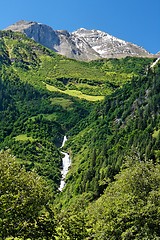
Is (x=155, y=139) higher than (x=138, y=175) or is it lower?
higher

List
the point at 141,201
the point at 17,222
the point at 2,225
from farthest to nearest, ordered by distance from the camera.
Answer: the point at 141,201
the point at 17,222
the point at 2,225

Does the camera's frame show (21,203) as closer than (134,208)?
Yes

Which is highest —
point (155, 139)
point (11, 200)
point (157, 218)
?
point (155, 139)

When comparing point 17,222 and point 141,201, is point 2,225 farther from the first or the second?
point 141,201

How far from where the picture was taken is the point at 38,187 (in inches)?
1705

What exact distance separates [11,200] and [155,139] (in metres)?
160

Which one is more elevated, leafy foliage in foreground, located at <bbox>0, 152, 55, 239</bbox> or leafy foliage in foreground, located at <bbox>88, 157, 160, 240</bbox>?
leafy foliage in foreground, located at <bbox>88, 157, 160, 240</bbox>

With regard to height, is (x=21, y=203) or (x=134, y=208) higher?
(x=134, y=208)

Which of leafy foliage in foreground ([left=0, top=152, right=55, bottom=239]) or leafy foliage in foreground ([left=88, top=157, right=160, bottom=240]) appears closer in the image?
leafy foliage in foreground ([left=0, top=152, right=55, bottom=239])

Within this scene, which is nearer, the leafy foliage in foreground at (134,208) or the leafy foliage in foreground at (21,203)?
the leafy foliage in foreground at (21,203)

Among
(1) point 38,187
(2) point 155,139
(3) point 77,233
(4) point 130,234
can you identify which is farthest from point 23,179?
(2) point 155,139

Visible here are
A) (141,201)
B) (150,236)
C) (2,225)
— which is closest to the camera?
(2,225)

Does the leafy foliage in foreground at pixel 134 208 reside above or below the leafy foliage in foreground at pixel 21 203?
above

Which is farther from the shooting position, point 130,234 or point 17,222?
point 130,234
